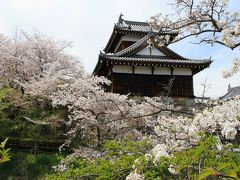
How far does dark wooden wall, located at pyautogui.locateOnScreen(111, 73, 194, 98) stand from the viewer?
2077 cm

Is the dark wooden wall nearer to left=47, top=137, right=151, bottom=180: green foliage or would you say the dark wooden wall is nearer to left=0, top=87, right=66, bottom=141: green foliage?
left=0, top=87, right=66, bottom=141: green foliage

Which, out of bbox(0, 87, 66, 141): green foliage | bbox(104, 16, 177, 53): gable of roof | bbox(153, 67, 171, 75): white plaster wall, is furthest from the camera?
bbox(104, 16, 177, 53): gable of roof

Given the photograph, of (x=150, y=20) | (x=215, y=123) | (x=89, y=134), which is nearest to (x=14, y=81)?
(x=89, y=134)

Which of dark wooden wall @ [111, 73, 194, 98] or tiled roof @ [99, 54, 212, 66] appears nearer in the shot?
tiled roof @ [99, 54, 212, 66]

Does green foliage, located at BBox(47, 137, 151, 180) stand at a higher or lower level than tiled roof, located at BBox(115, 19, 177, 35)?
lower

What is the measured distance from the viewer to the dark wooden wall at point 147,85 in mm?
20766

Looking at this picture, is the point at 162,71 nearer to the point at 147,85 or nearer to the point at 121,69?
the point at 147,85

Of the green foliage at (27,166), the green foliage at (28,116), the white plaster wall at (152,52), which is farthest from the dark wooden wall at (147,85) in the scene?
the green foliage at (27,166)

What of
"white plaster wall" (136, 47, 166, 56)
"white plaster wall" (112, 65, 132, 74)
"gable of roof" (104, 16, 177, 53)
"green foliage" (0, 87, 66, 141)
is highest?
"gable of roof" (104, 16, 177, 53)

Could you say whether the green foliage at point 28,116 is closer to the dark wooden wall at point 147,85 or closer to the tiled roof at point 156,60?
the dark wooden wall at point 147,85

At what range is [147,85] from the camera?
833 inches

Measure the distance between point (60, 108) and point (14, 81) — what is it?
11.9 ft

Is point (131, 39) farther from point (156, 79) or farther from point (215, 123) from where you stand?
point (215, 123)

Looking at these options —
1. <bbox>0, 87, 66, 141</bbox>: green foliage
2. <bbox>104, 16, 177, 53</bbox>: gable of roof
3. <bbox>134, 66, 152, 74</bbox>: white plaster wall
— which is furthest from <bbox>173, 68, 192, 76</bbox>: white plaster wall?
<bbox>0, 87, 66, 141</bbox>: green foliage
